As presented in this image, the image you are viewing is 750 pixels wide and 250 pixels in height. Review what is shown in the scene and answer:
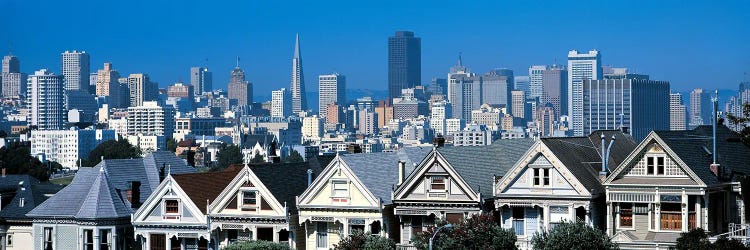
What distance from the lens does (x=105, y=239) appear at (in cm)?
5934

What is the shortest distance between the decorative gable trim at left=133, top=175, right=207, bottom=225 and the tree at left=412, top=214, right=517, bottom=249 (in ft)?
32.4

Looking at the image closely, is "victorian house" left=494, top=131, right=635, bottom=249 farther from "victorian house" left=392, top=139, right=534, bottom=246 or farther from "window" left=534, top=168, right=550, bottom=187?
"victorian house" left=392, top=139, right=534, bottom=246

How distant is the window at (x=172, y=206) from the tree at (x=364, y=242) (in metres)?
7.72

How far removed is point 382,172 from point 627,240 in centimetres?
1033

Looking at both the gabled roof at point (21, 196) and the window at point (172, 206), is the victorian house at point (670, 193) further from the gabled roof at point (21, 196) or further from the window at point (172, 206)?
the gabled roof at point (21, 196)

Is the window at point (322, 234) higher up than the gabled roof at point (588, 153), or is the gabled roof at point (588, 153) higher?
the gabled roof at point (588, 153)

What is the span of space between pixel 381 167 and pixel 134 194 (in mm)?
10063

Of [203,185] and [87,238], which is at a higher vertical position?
[203,185]

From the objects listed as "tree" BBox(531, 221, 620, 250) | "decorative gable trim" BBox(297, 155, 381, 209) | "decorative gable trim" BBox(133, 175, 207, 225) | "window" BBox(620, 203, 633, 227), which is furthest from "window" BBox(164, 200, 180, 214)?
"window" BBox(620, 203, 633, 227)

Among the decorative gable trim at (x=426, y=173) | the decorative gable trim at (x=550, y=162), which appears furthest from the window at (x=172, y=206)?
the decorative gable trim at (x=550, y=162)

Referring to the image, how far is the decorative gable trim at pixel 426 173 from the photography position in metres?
51.7

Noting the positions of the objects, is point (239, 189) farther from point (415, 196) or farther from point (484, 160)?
point (484, 160)

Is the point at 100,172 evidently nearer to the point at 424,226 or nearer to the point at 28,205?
the point at 28,205

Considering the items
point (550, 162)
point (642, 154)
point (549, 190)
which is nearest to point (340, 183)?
point (549, 190)
